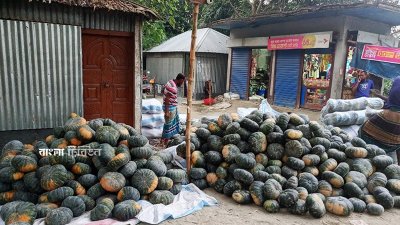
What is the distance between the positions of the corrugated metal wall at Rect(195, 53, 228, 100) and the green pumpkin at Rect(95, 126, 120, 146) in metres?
13.2

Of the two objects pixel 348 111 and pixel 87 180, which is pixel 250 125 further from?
pixel 348 111

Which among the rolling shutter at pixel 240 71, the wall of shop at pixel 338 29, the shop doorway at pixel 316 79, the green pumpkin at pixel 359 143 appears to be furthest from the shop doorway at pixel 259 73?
the green pumpkin at pixel 359 143

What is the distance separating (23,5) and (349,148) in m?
6.65

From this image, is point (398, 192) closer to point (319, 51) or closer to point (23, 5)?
point (23, 5)

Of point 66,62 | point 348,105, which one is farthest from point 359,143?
point 66,62

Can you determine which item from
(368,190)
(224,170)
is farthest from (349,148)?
(224,170)

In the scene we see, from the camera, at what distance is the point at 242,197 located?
465 centimetres

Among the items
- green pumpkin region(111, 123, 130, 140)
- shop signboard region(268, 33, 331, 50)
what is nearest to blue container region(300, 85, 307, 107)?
shop signboard region(268, 33, 331, 50)

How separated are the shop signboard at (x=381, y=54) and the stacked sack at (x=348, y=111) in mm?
2937

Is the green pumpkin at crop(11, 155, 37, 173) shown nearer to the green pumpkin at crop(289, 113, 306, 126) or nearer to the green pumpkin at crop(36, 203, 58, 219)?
the green pumpkin at crop(36, 203, 58, 219)

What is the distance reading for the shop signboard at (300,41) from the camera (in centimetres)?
1175

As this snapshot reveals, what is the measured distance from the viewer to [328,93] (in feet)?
40.3

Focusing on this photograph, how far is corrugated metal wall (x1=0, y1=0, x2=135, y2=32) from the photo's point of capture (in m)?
5.90

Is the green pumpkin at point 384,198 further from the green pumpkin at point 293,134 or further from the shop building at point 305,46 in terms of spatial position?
the shop building at point 305,46
